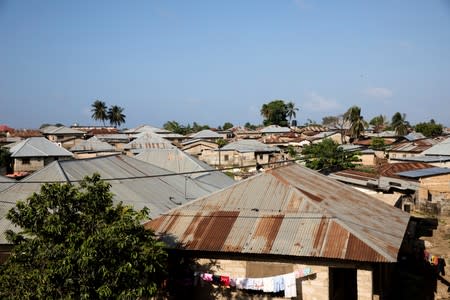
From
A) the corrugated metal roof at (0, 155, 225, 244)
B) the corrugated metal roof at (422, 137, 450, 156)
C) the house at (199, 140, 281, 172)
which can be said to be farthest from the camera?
the house at (199, 140, 281, 172)

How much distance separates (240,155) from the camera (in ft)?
171

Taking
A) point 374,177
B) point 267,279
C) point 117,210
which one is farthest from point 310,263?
point 374,177

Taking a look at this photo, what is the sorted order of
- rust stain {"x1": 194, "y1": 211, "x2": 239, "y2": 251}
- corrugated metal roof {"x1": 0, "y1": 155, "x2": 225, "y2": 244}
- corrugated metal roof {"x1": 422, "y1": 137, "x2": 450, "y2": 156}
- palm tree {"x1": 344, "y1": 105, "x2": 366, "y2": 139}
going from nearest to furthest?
rust stain {"x1": 194, "y1": 211, "x2": 239, "y2": 251}
corrugated metal roof {"x1": 0, "y1": 155, "x2": 225, "y2": 244}
corrugated metal roof {"x1": 422, "y1": 137, "x2": 450, "y2": 156}
palm tree {"x1": 344, "y1": 105, "x2": 366, "y2": 139}

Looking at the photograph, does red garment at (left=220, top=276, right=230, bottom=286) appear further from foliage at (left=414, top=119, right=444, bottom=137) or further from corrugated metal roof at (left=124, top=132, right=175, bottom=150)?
foliage at (left=414, top=119, right=444, bottom=137)

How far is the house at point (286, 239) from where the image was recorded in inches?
484

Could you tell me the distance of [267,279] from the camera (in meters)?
12.6

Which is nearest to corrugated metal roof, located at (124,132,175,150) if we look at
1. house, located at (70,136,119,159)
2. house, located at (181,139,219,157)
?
house, located at (70,136,119,159)

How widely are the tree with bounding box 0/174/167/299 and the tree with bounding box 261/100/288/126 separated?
9982 cm

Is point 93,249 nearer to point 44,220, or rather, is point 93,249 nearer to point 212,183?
point 44,220

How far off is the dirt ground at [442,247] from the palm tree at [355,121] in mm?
47731

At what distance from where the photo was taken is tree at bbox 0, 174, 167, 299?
27.8 ft

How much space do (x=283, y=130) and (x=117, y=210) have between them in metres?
80.0

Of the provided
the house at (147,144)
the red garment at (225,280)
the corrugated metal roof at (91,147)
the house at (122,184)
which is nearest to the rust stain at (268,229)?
the red garment at (225,280)

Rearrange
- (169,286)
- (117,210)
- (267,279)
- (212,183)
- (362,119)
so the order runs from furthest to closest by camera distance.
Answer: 1. (362,119)
2. (212,183)
3. (169,286)
4. (267,279)
5. (117,210)
